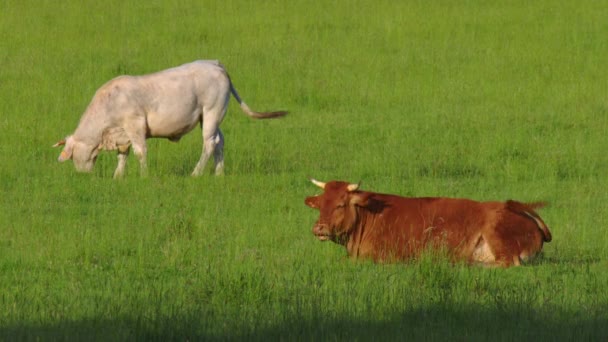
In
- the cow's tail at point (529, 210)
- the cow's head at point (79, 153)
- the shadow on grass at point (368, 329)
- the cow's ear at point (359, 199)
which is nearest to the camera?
the shadow on grass at point (368, 329)

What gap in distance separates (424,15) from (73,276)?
18478 millimetres

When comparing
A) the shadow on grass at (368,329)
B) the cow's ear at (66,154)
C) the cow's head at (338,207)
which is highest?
the cow's head at (338,207)

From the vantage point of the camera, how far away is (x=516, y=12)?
2756 centimetres

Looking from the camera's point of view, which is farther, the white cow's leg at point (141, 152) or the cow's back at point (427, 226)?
the white cow's leg at point (141, 152)

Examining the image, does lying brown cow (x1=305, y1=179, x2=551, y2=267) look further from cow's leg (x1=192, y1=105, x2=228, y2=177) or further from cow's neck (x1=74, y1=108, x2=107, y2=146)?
cow's neck (x1=74, y1=108, x2=107, y2=146)

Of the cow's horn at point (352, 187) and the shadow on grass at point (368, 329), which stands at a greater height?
the cow's horn at point (352, 187)

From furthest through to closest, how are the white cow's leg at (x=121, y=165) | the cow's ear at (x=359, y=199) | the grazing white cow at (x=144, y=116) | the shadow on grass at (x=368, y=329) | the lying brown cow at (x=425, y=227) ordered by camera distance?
1. the grazing white cow at (x=144, y=116)
2. the white cow's leg at (x=121, y=165)
3. the cow's ear at (x=359, y=199)
4. the lying brown cow at (x=425, y=227)
5. the shadow on grass at (x=368, y=329)

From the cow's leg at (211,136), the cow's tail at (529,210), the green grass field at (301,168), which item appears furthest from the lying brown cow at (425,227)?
the cow's leg at (211,136)

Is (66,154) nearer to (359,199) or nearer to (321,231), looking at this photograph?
(359,199)

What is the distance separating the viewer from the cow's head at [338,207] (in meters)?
10.3

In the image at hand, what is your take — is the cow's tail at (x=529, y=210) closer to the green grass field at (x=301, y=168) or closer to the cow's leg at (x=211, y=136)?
the green grass field at (x=301, y=168)

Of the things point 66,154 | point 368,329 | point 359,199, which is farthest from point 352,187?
point 66,154

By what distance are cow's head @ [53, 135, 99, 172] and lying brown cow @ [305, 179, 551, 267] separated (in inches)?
260

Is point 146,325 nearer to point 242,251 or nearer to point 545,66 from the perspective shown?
point 242,251
